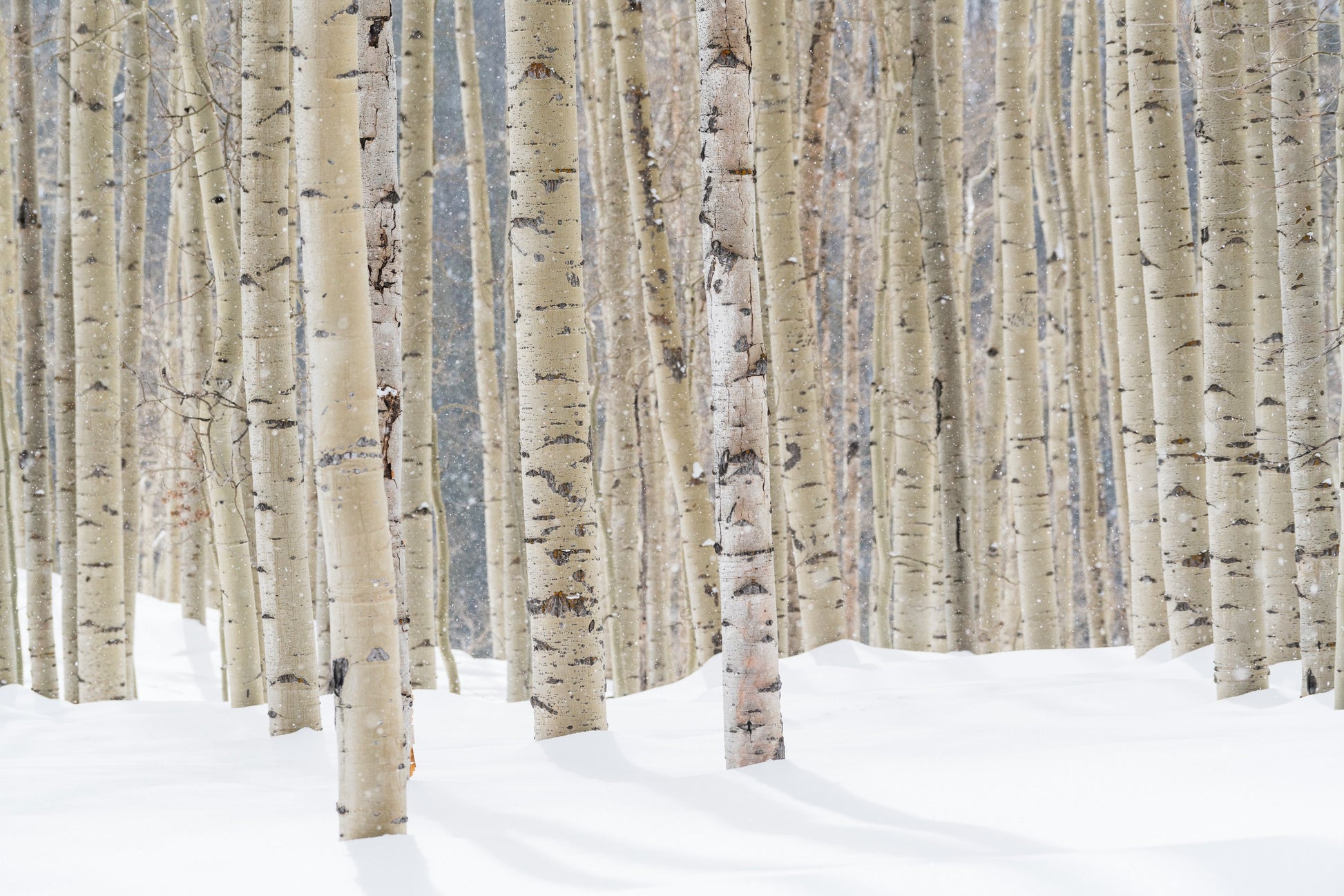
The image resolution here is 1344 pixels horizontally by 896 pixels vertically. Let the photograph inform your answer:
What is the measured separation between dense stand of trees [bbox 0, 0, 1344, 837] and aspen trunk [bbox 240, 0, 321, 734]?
14 millimetres

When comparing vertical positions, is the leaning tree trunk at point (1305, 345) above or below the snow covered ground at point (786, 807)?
above

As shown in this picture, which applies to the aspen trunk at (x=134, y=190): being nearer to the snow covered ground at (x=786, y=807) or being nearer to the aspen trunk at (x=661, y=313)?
the aspen trunk at (x=661, y=313)

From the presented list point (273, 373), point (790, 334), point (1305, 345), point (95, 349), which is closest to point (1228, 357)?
point (1305, 345)

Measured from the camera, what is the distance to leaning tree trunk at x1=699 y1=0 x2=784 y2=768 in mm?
2787

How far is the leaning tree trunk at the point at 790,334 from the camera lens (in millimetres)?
5098

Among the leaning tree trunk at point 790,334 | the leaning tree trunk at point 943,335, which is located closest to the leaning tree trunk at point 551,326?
the leaning tree trunk at point 790,334

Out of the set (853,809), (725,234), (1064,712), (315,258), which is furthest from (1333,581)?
(315,258)

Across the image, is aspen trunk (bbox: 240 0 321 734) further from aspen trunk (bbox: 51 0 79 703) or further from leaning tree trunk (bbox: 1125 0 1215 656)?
leaning tree trunk (bbox: 1125 0 1215 656)

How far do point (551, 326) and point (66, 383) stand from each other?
3.89 metres

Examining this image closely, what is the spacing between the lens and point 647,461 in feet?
29.7

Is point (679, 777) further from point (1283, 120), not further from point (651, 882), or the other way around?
point (1283, 120)

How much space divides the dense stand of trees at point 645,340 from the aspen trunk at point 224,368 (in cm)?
2

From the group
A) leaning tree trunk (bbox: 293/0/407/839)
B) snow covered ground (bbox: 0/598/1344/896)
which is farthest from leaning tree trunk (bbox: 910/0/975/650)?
leaning tree trunk (bbox: 293/0/407/839)

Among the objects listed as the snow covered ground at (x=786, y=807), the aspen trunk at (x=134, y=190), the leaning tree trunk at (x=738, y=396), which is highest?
the aspen trunk at (x=134, y=190)
